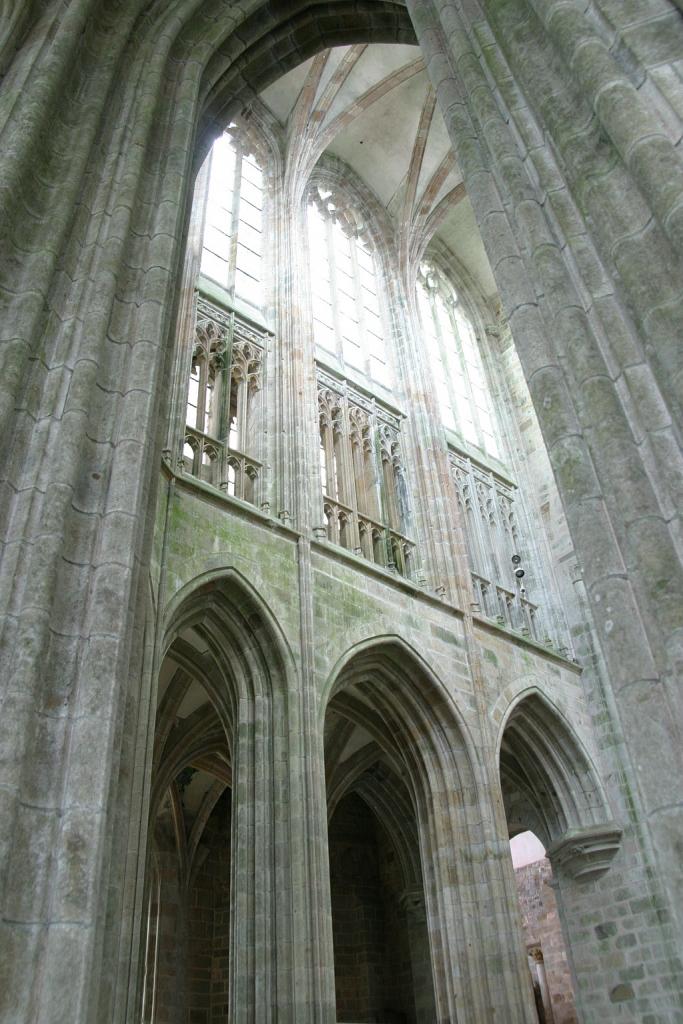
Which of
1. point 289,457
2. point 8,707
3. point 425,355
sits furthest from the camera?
point 425,355

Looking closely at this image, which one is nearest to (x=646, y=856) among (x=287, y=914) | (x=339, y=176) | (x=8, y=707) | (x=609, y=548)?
(x=287, y=914)

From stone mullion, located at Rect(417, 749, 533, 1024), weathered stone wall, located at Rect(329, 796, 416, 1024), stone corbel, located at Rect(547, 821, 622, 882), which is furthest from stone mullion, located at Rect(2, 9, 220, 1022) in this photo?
weathered stone wall, located at Rect(329, 796, 416, 1024)

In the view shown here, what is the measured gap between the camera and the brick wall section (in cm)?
1513

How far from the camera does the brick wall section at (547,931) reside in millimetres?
15133

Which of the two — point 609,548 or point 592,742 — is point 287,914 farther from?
point 592,742

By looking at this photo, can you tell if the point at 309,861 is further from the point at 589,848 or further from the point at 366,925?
the point at 366,925

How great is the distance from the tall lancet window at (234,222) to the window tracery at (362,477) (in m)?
1.83

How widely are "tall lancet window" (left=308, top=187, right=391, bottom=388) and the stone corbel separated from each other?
23.4ft

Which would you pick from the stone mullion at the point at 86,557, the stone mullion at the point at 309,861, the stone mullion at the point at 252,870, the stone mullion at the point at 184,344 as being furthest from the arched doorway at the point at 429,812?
the stone mullion at the point at 86,557

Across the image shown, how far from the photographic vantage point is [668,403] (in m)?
4.04

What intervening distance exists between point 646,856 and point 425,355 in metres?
8.22

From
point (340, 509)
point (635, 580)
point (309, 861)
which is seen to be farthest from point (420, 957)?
point (635, 580)

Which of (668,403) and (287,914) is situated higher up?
(668,403)

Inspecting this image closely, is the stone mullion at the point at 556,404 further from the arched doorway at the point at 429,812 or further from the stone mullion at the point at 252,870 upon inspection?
the arched doorway at the point at 429,812
